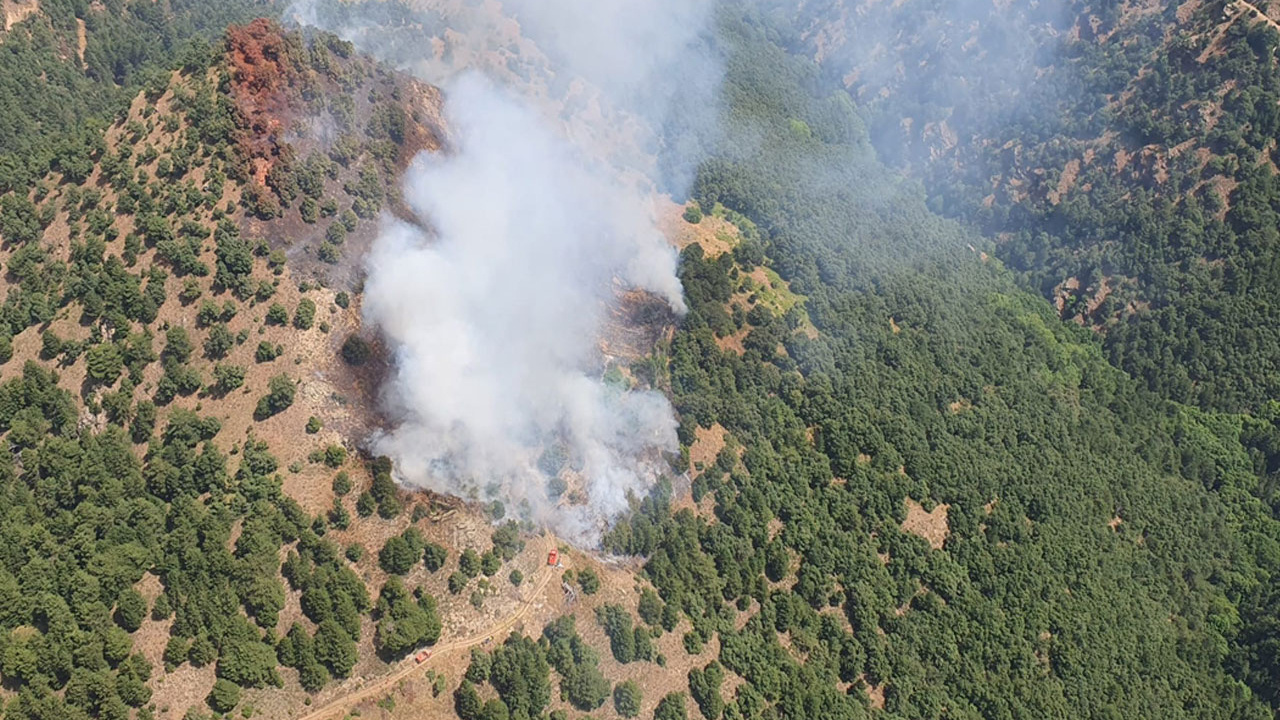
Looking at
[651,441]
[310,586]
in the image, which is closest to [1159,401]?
[651,441]

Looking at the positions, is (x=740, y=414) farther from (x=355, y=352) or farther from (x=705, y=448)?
(x=355, y=352)

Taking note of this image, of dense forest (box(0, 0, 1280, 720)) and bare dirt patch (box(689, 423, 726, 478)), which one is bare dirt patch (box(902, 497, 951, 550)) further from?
bare dirt patch (box(689, 423, 726, 478))

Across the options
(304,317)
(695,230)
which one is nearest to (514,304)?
(304,317)

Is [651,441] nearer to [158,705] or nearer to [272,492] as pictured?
[272,492]

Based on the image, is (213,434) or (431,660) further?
(213,434)

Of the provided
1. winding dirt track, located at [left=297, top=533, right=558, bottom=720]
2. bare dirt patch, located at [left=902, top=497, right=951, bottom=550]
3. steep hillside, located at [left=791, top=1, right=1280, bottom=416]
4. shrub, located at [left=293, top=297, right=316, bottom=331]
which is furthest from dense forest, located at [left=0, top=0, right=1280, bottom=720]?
shrub, located at [left=293, top=297, right=316, bottom=331]
